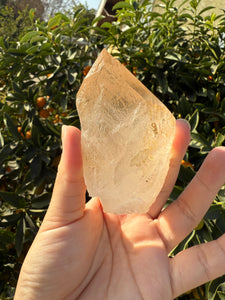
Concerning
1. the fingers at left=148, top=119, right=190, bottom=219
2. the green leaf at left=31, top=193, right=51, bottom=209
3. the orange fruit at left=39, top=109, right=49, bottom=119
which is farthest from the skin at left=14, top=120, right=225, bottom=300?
the orange fruit at left=39, top=109, right=49, bottom=119

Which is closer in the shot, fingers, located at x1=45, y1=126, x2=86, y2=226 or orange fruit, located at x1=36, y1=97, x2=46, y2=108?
fingers, located at x1=45, y1=126, x2=86, y2=226

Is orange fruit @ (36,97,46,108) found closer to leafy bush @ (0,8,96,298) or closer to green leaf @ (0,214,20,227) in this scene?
leafy bush @ (0,8,96,298)

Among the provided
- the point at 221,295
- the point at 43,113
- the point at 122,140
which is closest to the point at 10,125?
the point at 43,113

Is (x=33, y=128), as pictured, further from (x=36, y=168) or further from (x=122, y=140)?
(x=122, y=140)

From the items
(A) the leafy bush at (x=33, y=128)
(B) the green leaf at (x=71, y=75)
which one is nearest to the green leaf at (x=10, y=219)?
(A) the leafy bush at (x=33, y=128)

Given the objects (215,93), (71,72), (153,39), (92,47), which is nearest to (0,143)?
(71,72)

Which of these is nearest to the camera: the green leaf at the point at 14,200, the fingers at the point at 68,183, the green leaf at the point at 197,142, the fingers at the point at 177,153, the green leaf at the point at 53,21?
the fingers at the point at 68,183

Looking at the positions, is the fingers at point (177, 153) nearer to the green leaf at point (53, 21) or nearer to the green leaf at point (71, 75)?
the green leaf at point (71, 75)
